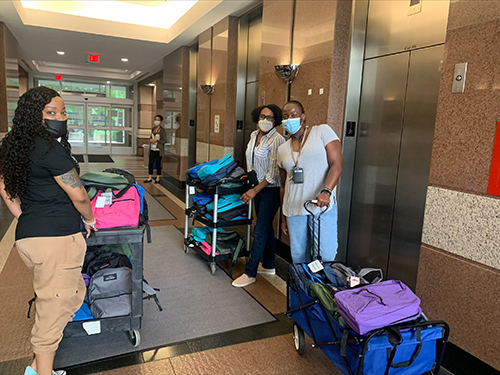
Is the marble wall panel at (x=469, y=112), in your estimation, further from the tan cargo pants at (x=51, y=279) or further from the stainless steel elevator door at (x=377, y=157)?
the tan cargo pants at (x=51, y=279)

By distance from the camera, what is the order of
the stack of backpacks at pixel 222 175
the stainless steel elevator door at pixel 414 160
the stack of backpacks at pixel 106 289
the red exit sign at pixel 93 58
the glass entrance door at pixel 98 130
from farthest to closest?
the glass entrance door at pixel 98 130
the red exit sign at pixel 93 58
the stack of backpacks at pixel 222 175
the stainless steel elevator door at pixel 414 160
the stack of backpacks at pixel 106 289

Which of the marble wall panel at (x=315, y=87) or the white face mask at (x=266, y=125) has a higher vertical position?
the marble wall panel at (x=315, y=87)

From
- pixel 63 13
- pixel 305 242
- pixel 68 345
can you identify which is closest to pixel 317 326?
pixel 305 242

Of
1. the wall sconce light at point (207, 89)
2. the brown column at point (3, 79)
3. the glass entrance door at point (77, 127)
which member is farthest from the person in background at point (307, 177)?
the glass entrance door at point (77, 127)

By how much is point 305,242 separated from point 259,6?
13.3ft

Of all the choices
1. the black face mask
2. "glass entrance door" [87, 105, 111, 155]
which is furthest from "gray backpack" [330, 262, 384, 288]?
"glass entrance door" [87, 105, 111, 155]

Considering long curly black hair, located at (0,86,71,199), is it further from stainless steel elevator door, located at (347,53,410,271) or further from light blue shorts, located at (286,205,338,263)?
stainless steel elevator door, located at (347,53,410,271)

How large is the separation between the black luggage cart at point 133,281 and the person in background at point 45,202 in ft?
0.81

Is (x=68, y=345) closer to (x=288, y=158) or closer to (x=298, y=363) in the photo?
(x=298, y=363)

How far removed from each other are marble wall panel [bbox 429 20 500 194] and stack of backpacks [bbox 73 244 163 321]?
7.18 feet

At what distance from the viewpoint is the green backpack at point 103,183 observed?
2.34m

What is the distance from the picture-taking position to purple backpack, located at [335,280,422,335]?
176 cm

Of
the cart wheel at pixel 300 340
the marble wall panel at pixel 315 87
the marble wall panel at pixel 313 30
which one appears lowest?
the cart wheel at pixel 300 340

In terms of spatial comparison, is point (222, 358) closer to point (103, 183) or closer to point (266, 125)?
point (103, 183)
